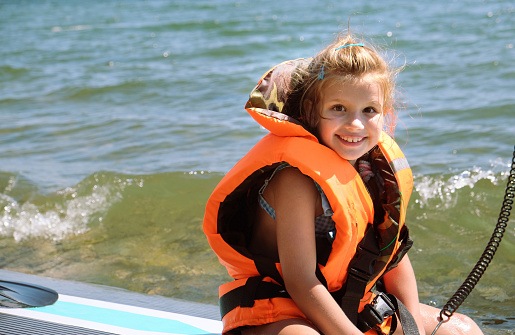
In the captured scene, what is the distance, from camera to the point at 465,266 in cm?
394

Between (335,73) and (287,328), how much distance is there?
0.85m

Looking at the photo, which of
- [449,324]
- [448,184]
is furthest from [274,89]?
[448,184]

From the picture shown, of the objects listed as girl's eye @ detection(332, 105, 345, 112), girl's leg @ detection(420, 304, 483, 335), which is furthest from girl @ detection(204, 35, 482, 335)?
girl's leg @ detection(420, 304, 483, 335)

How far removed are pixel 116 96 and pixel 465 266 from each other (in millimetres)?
6443

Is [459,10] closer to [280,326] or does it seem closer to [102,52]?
[102,52]

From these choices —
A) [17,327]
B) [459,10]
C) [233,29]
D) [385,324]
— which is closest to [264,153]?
[385,324]

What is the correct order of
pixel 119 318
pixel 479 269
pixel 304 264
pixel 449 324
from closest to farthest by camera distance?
pixel 304 264 → pixel 479 269 → pixel 449 324 → pixel 119 318

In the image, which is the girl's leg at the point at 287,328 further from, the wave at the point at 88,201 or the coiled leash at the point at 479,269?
the wave at the point at 88,201

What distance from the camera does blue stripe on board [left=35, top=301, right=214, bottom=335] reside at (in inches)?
104

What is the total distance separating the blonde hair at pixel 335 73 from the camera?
85.0 inches

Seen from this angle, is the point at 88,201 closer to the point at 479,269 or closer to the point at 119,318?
the point at 119,318

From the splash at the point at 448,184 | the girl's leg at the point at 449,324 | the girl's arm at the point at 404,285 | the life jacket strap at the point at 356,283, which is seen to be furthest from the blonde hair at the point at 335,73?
the splash at the point at 448,184

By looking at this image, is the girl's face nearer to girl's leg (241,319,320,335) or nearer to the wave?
girl's leg (241,319,320,335)

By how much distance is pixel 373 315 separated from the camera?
2273 millimetres
